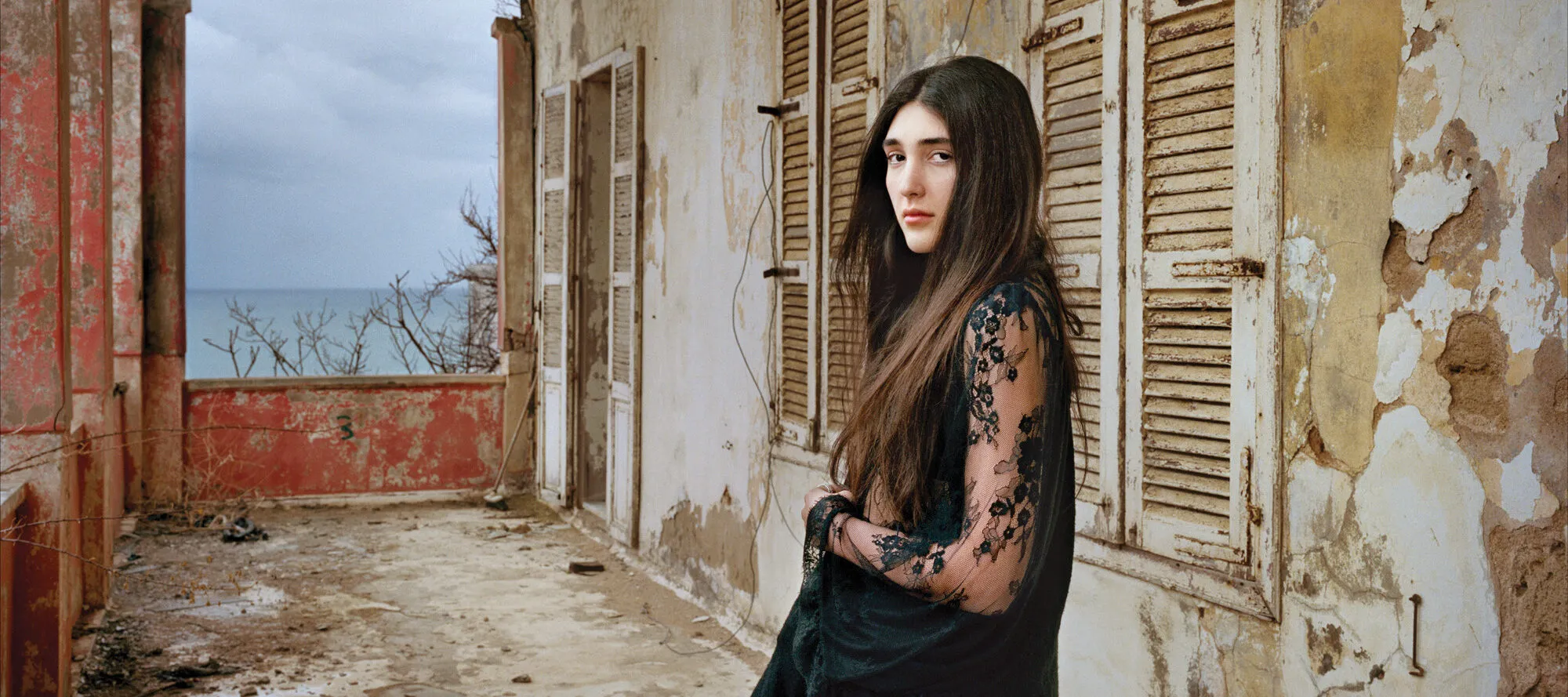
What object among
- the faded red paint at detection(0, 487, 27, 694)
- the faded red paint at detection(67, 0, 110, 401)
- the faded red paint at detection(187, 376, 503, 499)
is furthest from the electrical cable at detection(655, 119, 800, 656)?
the faded red paint at detection(187, 376, 503, 499)

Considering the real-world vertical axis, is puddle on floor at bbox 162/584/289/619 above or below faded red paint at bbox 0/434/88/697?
below

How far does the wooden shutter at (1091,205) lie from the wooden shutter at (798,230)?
1.43m

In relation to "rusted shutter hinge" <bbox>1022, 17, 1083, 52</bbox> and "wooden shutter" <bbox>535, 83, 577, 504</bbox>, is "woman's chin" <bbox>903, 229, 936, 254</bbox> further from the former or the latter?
"wooden shutter" <bbox>535, 83, 577, 504</bbox>

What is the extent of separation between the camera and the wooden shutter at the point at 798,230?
14.9 feet

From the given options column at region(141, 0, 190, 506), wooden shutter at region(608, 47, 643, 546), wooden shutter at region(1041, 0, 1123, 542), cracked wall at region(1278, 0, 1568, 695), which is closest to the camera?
cracked wall at region(1278, 0, 1568, 695)

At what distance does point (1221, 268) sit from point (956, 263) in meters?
1.47

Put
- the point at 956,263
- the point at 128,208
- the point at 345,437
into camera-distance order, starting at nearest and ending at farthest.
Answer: the point at 956,263 < the point at 128,208 < the point at 345,437

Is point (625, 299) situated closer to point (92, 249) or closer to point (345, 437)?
point (92, 249)

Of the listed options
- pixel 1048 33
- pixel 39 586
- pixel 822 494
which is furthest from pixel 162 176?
pixel 822 494

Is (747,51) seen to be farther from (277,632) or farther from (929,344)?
(929,344)

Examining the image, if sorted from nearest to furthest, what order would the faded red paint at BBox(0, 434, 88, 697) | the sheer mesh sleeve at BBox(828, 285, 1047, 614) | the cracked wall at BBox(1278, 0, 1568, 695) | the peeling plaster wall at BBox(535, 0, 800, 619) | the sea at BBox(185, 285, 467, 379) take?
the sheer mesh sleeve at BBox(828, 285, 1047, 614) < the cracked wall at BBox(1278, 0, 1568, 695) < the faded red paint at BBox(0, 434, 88, 697) < the peeling plaster wall at BBox(535, 0, 800, 619) < the sea at BBox(185, 285, 467, 379)

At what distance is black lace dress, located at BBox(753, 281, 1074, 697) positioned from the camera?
1304 mm

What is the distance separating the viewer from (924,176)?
1.46m

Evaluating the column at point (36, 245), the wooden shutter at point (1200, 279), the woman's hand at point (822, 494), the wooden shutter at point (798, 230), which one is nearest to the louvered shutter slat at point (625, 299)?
the wooden shutter at point (798, 230)
